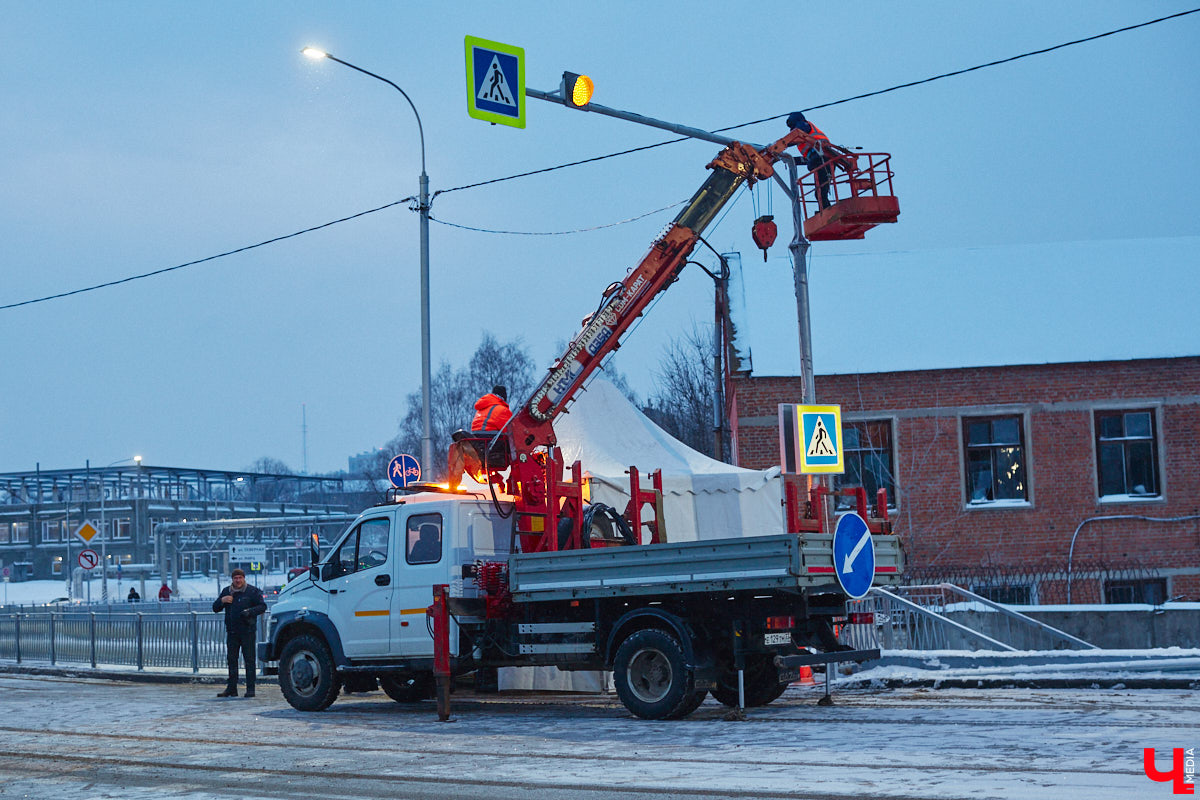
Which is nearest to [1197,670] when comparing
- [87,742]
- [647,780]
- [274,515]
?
[647,780]

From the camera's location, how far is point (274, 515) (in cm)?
9094

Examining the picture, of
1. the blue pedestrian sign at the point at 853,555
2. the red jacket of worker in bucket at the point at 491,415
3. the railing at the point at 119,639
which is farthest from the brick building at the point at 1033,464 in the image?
the blue pedestrian sign at the point at 853,555

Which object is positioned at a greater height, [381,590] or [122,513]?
[122,513]

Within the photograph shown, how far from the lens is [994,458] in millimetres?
26109

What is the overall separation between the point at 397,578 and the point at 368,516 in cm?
89

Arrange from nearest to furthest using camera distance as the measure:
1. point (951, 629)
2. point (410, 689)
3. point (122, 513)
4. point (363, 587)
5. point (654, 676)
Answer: point (654, 676), point (363, 587), point (410, 689), point (951, 629), point (122, 513)

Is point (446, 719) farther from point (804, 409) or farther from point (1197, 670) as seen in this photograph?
point (1197, 670)

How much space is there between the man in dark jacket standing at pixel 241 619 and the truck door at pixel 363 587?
275cm

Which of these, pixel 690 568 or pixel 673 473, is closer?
pixel 690 568

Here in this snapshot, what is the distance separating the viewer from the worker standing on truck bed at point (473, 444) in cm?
1534

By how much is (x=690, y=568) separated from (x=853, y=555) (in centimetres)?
157

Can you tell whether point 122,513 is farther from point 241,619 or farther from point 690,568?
point 690,568

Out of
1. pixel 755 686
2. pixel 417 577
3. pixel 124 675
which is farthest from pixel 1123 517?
pixel 124 675

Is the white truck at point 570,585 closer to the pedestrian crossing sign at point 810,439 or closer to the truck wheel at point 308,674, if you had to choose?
the truck wheel at point 308,674
